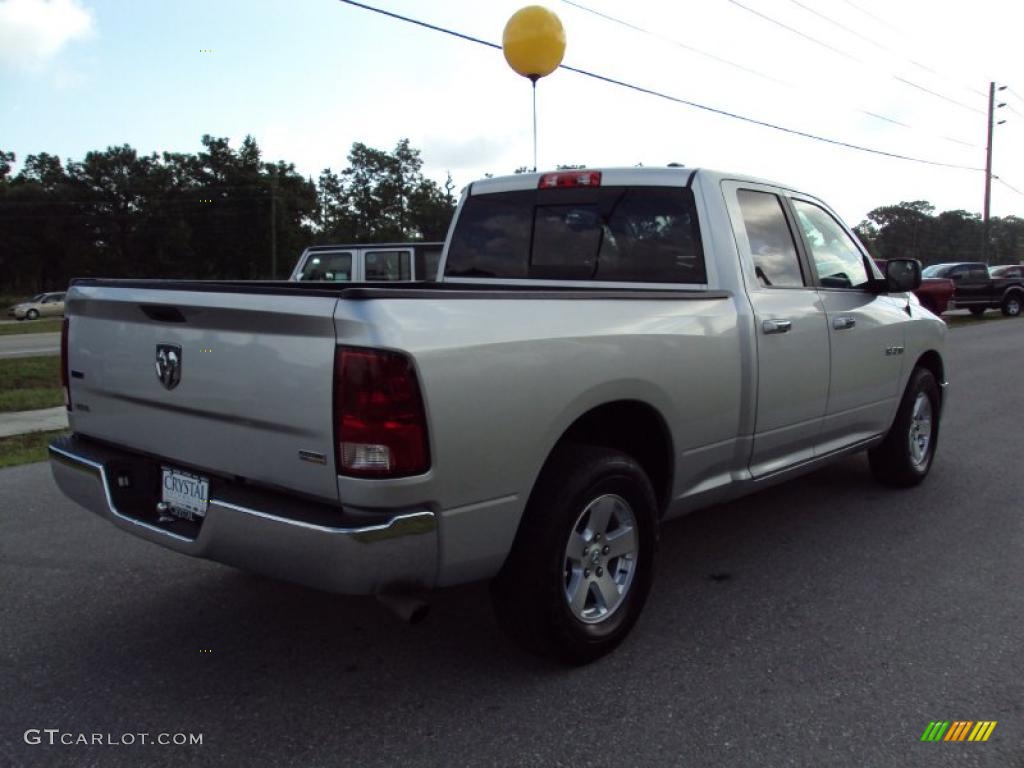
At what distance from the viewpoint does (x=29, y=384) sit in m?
11.7

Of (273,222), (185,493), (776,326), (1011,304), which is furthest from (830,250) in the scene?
(273,222)

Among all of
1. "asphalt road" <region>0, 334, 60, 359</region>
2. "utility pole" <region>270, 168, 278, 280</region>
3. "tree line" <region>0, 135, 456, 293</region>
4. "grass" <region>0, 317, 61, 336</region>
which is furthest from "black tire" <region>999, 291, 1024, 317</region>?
"tree line" <region>0, 135, 456, 293</region>

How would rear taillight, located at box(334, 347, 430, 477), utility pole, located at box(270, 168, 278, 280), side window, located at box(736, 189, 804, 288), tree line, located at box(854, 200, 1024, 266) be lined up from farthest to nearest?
tree line, located at box(854, 200, 1024, 266) → utility pole, located at box(270, 168, 278, 280) → side window, located at box(736, 189, 804, 288) → rear taillight, located at box(334, 347, 430, 477)

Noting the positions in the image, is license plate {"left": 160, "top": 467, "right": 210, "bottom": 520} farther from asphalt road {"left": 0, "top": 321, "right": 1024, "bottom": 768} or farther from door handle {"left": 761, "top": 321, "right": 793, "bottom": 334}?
door handle {"left": 761, "top": 321, "right": 793, "bottom": 334}

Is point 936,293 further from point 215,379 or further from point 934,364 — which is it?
point 215,379

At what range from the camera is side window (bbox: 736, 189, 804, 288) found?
13.3ft

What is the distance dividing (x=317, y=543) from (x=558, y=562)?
854 millimetres

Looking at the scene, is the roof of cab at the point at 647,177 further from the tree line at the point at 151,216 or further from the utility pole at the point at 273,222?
the tree line at the point at 151,216

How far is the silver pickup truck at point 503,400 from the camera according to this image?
8.01 feet

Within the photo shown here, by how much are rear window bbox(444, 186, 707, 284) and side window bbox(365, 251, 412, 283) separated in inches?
325

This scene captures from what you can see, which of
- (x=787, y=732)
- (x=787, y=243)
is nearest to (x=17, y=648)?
(x=787, y=732)

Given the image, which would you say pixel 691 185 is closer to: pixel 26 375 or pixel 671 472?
pixel 671 472

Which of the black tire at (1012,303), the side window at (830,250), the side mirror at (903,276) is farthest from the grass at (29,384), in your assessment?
the black tire at (1012,303)

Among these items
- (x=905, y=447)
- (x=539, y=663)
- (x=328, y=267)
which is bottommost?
(x=539, y=663)
